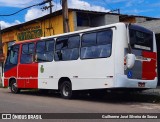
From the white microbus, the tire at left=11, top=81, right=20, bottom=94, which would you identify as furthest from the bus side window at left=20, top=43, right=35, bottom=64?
the tire at left=11, top=81, right=20, bottom=94

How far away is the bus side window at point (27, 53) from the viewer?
1848 centimetres

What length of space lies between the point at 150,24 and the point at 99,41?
8204 mm

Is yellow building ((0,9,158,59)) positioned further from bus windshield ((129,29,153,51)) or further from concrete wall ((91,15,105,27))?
bus windshield ((129,29,153,51))

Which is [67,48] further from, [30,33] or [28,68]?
[30,33]

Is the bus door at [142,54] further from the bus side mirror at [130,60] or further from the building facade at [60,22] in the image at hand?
the building facade at [60,22]

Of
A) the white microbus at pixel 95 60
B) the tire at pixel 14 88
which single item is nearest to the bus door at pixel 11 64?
the tire at pixel 14 88

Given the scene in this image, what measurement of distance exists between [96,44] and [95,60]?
64cm

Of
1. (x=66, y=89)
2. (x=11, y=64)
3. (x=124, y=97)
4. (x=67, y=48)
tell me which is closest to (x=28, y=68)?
(x=11, y=64)

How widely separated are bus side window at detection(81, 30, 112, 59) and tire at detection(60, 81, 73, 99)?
1.58 m

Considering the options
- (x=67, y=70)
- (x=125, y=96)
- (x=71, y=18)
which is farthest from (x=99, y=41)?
(x=71, y=18)

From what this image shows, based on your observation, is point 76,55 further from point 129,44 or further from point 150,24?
point 150,24

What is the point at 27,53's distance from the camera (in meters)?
18.8

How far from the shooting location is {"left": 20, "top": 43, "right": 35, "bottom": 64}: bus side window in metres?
18.5

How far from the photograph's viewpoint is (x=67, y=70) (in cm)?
1609
